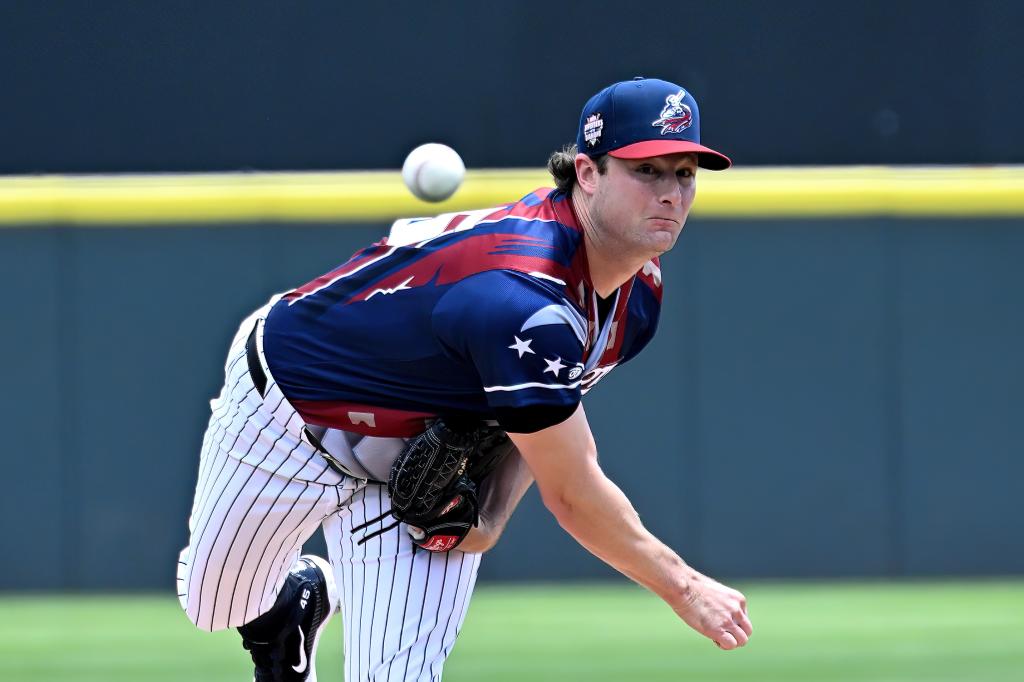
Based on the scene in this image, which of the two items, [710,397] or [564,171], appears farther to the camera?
[710,397]

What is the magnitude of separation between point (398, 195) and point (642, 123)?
3070 mm

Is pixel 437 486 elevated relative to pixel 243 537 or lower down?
elevated

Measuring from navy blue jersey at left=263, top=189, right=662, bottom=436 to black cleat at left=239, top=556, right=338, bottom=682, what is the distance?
28.8 inches

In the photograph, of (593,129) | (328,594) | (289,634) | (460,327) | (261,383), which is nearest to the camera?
(460,327)

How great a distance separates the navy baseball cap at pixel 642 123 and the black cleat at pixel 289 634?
61.5 inches

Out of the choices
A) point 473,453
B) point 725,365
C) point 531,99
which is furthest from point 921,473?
point 473,453

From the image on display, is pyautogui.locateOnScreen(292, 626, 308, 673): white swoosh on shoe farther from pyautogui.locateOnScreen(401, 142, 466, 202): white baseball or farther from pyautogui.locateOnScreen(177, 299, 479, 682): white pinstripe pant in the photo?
pyautogui.locateOnScreen(401, 142, 466, 202): white baseball

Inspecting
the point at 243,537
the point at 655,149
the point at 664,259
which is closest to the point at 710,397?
the point at 664,259

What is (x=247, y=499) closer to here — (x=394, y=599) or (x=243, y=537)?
(x=243, y=537)

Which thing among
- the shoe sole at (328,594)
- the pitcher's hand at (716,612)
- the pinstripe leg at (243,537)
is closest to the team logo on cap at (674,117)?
the pitcher's hand at (716,612)

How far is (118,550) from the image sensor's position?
19.6 feet

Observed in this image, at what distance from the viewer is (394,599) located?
3.29m

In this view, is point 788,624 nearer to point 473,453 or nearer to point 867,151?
point 867,151

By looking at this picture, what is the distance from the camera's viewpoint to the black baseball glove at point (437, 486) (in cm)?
321
